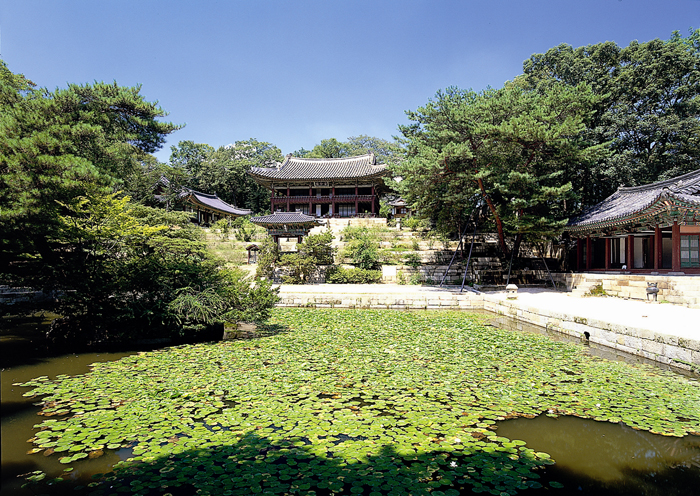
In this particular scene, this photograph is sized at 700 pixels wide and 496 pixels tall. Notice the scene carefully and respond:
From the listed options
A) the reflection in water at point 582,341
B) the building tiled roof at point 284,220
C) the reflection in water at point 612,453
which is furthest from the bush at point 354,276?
the reflection in water at point 612,453

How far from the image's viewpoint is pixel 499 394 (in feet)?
14.5

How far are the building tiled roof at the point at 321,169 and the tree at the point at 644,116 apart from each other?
13.3 metres

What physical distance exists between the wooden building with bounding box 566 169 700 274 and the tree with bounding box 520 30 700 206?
387cm

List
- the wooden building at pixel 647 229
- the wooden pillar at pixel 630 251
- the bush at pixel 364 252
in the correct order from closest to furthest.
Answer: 1. the wooden building at pixel 647 229
2. the wooden pillar at pixel 630 251
3. the bush at pixel 364 252

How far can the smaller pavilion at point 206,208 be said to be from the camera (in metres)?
28.5

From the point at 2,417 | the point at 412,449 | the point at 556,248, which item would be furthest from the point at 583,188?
the point at 2,417

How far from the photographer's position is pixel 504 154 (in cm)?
1360

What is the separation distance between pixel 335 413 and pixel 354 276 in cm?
1310

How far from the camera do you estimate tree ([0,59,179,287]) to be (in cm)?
532

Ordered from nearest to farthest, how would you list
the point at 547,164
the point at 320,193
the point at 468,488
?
1. the point at 468,488
2. the point at 547,164
3. the point at 320,193

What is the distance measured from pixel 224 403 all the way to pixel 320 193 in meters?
26.4

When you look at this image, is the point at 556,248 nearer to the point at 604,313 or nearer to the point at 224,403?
the point at 604,313

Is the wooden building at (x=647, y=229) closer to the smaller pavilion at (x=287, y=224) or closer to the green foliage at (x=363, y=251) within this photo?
the green foliage at (x=363, y=251)

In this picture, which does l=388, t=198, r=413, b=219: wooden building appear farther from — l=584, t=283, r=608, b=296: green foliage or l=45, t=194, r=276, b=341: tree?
l=45, t=194, r=276, b=341: tree
